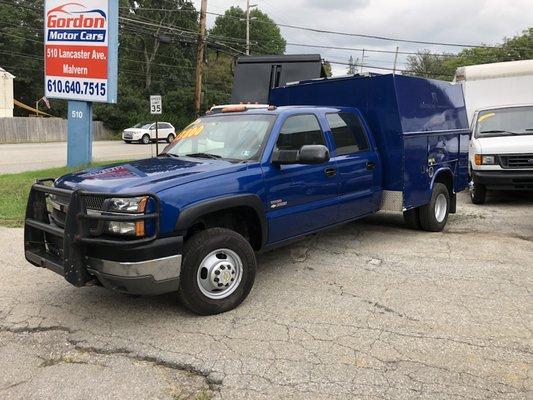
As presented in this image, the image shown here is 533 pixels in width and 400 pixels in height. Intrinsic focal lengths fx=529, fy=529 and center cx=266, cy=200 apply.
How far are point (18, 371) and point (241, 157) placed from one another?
2.59 m

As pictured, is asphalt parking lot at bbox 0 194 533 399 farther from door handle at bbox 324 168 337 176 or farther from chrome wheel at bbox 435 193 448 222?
chrome wheel at bbox 435 193 448 222

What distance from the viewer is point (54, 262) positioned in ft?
14.2

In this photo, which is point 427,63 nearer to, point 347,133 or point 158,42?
point 158,42

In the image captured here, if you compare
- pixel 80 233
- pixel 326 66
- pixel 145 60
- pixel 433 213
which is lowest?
pixel 433 213

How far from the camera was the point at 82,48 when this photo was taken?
1214cm

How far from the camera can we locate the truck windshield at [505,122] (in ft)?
34.8

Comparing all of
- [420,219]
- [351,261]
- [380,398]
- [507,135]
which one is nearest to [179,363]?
[380,398]

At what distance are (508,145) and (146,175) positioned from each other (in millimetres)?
7761

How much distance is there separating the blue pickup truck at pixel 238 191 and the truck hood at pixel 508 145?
281cm

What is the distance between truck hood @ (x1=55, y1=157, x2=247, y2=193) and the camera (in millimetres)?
4125

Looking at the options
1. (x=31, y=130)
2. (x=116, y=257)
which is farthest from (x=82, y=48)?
(x=31, y=130)

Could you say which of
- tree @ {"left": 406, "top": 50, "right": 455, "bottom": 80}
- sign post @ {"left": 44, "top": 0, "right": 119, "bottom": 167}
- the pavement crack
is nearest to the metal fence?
sign post @ {"left": 44, "top": 0, "right": 119, "bottom": 167}

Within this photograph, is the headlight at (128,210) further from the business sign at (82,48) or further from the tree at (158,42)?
the tree at (158,42)

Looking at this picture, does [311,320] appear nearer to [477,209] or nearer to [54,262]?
[54,262]
